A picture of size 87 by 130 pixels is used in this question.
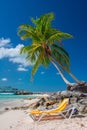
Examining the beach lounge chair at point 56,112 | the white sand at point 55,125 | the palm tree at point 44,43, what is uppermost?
the palm tree at point 44,43

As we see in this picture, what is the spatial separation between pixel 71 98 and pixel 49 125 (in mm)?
5304

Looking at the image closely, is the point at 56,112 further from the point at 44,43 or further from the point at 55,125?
the point at 44,43

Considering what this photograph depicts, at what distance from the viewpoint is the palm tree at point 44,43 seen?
21672mm

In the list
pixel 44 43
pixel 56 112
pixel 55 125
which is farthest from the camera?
pixel 44 43

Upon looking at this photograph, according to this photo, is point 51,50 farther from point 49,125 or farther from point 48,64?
point 49,125

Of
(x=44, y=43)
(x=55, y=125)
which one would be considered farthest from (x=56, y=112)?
(x=44, y=43)

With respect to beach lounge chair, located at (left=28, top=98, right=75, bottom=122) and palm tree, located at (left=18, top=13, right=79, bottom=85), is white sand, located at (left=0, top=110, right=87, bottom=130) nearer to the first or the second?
beach lounge chair, located at (left=28, top=98, right=75, bottom=122)

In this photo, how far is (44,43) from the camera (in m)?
21.7

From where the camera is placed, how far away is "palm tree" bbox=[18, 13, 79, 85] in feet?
71.1

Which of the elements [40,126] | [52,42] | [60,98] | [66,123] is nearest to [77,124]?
[66,123]

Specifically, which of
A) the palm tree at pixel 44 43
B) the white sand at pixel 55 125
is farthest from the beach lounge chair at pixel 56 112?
the palm tree at pixel 44 43

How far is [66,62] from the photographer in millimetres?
22516

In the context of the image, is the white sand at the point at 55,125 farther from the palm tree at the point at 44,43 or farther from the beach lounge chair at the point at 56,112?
the palm tree at the point at 44,43

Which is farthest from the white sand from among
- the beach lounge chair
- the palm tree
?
the palm tree
